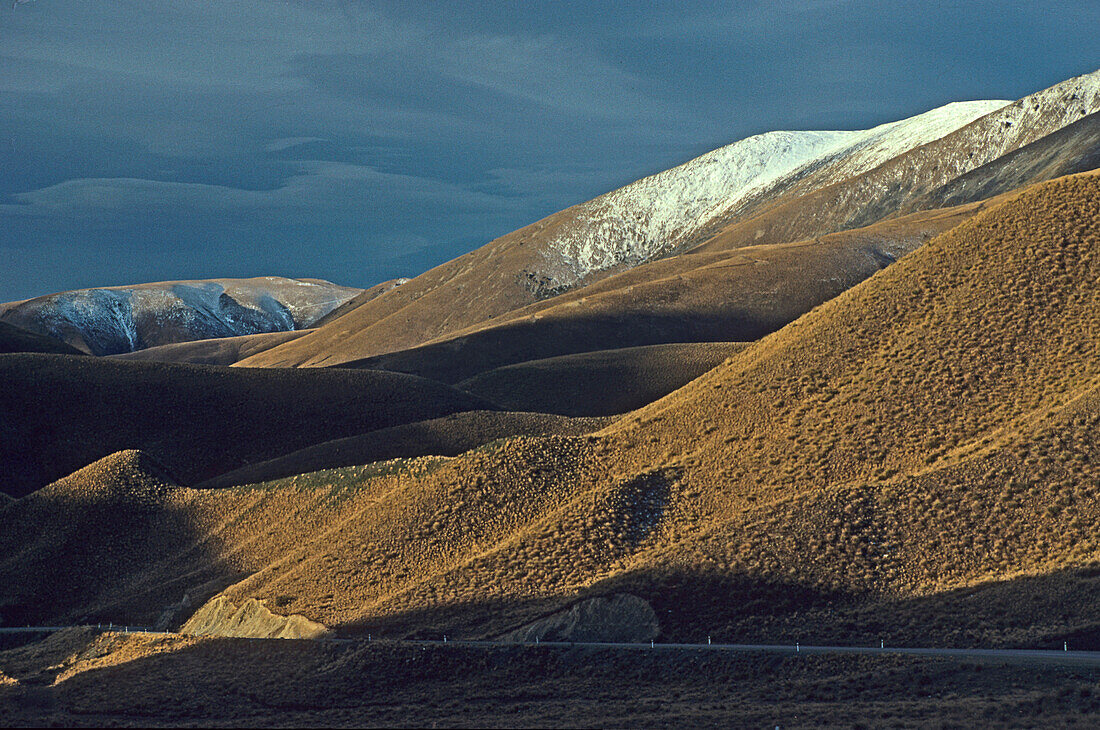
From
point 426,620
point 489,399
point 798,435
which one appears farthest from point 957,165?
point 426,620

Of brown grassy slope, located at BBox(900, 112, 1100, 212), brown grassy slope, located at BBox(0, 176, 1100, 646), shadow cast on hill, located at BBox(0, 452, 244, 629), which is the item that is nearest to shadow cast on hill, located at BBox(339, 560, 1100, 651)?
brown grassy slope, located at BBox(0, 176, 1100, 646)

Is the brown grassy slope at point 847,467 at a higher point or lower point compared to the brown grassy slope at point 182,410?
lower

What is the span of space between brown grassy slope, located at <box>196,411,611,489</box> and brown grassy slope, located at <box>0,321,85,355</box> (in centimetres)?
5833

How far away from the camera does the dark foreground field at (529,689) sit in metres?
24.3

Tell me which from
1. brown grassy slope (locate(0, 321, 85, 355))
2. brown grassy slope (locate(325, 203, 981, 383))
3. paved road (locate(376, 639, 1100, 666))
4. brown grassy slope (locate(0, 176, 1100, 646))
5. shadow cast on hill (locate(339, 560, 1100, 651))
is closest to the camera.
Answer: paved road (locate(376, 639, 1100, 666))

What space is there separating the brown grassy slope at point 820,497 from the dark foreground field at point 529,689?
3685mm

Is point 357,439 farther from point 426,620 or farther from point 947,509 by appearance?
point 947,509

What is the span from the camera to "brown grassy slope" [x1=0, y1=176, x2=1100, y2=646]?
34156mm

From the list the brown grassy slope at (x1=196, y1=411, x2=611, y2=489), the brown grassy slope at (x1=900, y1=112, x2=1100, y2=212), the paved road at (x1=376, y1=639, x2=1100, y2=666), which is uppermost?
the brown grassy slope at (x1=900, y1=112, x2=1100, y2=212)

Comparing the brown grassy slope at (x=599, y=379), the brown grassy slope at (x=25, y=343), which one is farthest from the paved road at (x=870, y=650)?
the brown grassy slope at (x=25, y=343)

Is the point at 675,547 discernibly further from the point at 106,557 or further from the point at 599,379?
the point at 599,379

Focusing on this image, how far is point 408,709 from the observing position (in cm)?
2789

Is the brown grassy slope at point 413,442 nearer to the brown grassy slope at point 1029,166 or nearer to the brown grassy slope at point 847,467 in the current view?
the brown grassy slope at point 847,467

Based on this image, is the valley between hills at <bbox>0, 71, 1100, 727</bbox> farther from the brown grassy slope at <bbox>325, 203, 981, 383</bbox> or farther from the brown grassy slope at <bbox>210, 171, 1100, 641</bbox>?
the brown grassy slope at <bbox>325, 203, 981, 383</bbox>
